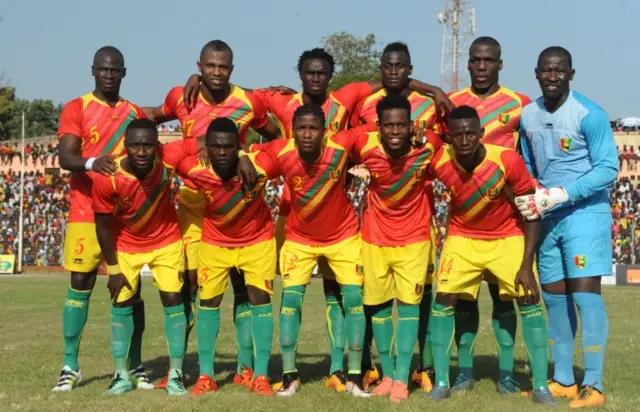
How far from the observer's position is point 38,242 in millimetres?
35188

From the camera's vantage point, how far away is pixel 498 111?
27.4 ft

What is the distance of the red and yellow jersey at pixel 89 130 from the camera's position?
28.1ft

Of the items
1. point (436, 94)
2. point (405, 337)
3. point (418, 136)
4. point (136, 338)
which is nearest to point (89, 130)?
point (136, 338)

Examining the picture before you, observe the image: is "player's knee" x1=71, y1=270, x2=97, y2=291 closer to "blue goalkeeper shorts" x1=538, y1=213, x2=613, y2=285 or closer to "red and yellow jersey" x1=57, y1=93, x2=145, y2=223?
"red and yellow jersey" x1=57, y1=93, x2=145, y2=223

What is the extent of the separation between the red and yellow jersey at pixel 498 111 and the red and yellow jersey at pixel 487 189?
1.87 feet

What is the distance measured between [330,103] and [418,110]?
2.85 feet

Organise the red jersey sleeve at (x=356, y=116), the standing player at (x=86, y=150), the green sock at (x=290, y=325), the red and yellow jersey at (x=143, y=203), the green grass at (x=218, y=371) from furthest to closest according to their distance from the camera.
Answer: the red jersey sleeve at (x=356, y=116), the standing player at (x=86, y=150), the green sock at (x=290, y=325), the red and yellow jersey at (x=143, y=203), the green grass at (x=218, y=371)

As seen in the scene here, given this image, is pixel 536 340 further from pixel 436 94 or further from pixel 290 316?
pixel 436 94

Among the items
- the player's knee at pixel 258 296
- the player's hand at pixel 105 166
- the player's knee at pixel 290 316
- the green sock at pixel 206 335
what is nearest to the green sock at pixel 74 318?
the green sock at pixel 206 335

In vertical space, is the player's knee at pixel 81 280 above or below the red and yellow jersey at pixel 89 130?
below

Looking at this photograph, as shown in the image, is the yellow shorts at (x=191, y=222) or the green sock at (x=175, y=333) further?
the yellow shorts at (x=191, y=222)

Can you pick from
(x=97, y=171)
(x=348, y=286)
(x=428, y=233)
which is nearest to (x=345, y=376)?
(x=348, y=286)

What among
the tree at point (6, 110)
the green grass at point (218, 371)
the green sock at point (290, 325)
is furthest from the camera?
the tree at point (6, 110)

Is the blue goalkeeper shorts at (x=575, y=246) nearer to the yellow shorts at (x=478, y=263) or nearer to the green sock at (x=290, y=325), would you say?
the yellow shorts at (x=478, y=263)
